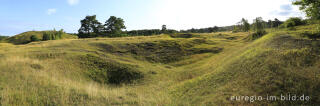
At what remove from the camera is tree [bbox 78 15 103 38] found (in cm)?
7062

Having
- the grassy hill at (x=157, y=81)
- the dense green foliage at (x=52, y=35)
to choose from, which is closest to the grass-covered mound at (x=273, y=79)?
the grassy hill at (x=157, y=81)

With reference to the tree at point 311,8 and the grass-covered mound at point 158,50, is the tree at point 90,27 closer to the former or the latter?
the grass-covered mound at point 158,50

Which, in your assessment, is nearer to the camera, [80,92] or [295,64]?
[80,92]

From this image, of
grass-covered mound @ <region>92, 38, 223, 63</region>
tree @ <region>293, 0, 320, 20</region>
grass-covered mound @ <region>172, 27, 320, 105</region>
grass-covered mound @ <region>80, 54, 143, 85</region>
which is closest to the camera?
grass-covered mound @ <region>172, 27, 320, 105</region>

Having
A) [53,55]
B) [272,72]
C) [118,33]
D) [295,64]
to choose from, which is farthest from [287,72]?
[118,33]

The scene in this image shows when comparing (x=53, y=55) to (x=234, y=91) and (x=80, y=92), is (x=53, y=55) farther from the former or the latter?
(x=234, y=91)

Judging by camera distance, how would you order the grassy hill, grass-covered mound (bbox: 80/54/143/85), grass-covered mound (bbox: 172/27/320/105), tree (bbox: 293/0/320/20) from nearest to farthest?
the grassy hill < grass-covered mound (bbox: 172/27/320/105) < tree (bbox: 293/0/320/20) < grass-covered mound (bbox: 80/54/143/85)

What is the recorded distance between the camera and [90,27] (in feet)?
234

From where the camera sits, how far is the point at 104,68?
2181 centimetres

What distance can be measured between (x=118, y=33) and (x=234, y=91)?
67911mm

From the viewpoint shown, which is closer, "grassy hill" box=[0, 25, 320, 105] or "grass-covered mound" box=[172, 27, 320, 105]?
"grassy hill" box=[0, 25, 320, 105]

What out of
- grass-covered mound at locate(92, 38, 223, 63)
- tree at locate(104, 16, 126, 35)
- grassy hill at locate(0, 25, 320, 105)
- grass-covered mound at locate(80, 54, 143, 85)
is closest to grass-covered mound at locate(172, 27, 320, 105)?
grassy hill at locate(0, 25, 320, 105)

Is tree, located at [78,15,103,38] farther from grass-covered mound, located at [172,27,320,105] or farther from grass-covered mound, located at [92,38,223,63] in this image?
grass-covered mound, located at [172,27,320,105]

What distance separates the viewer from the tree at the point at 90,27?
70.6 m
